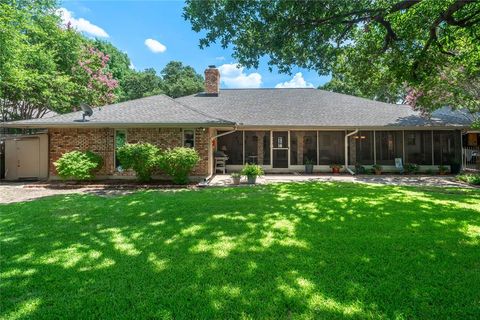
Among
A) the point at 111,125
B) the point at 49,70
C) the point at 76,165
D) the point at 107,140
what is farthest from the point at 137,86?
the point at 76,165

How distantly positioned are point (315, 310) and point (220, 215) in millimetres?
3700

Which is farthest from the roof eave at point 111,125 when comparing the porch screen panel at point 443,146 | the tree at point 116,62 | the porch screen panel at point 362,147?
the tree at point 116,62

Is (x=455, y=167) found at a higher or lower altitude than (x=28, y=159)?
lower

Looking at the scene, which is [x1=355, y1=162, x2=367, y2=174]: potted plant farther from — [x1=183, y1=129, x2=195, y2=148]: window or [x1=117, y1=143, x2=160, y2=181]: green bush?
[x1=117, y1=143, x2=160, y2=181]: green bush

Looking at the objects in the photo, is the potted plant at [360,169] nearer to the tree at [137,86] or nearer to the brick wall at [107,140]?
the brick wall at [107,140]

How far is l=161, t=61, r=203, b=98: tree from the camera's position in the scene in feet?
141

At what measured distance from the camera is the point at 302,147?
15.8 metres

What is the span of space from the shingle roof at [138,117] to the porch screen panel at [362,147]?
8.24 meters

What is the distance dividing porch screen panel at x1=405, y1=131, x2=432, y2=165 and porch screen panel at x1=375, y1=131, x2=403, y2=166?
0.41 metres

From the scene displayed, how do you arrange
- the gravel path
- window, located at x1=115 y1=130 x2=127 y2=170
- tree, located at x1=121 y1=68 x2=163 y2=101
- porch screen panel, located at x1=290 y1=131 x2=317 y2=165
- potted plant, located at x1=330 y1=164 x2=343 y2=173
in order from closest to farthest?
the gravel path → window, located at x1=115 y1=130 x2=127 y2=170 → potted plant, located at x1=330 y1=164 x2=343 y2=173 → porch screen panel, located at x1=290 y1=131 x2=317 y2=165 → tree, located at x1=121 y1=68 x2=163 y2=101

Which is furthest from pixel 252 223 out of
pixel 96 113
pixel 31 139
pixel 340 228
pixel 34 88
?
pixel 34 88

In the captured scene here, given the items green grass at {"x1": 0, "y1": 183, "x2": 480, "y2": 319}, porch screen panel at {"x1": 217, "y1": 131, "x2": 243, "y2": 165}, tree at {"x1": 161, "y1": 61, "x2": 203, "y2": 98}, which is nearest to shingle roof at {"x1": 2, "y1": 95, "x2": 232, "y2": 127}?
porch screen panel at {"x1": 217, "y1": 131, "x2": 243, "y2": 165}

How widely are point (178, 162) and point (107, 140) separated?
4000mm

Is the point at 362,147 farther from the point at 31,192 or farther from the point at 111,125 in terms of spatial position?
the point at 31,192
